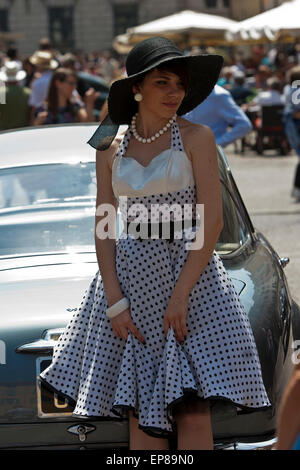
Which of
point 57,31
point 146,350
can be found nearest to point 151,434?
point 146,350

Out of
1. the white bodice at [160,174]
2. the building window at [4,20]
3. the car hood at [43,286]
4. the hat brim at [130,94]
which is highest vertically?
the hat brim at [130,94]

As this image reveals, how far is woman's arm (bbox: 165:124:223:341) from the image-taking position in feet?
11.1

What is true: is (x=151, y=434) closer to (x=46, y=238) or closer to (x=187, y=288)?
(x=187, y=288)

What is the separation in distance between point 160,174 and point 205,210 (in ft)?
0.65

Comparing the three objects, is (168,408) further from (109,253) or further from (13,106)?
(13,106)

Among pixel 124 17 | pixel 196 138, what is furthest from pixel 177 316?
pixel 124 17

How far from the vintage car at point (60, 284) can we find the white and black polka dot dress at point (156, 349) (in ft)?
0.36

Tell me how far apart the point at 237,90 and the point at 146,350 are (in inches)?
764

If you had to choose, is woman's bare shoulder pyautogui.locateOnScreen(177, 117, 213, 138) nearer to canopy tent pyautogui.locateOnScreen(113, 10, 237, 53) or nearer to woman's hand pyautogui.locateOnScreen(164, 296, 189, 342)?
woman's hand pyautogui.locateOnScreen(164, 296, 189, 342)

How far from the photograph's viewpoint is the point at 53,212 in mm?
4664

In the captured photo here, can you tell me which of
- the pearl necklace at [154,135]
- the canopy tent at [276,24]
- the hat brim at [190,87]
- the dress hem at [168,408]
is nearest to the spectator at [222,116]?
the hat brim at [190,87]

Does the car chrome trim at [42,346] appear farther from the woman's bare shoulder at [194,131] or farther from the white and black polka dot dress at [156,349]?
the woman's bare shoulder at [194,131]

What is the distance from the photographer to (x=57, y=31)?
73.7 metres

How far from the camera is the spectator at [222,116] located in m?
7.56
